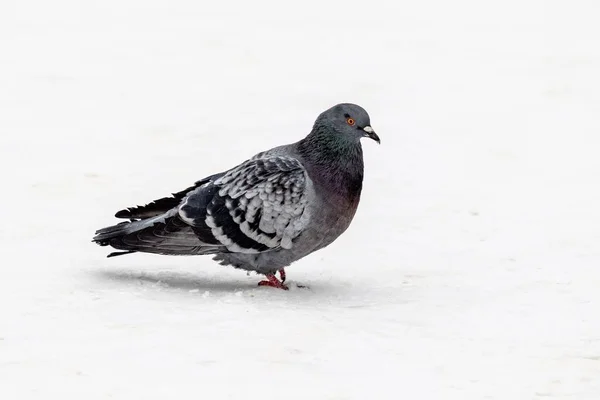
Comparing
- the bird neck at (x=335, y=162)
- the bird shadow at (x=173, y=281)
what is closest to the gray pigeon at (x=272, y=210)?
the bird neck at (x=335, y=162)

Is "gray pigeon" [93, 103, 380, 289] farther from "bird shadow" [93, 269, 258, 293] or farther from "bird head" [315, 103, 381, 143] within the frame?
"bird shadow" [93, 269, 258, 293]

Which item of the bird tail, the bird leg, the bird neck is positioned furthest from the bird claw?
the bird neck

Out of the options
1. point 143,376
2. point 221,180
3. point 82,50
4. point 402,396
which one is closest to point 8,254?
point 221,180

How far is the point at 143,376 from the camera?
6.37 m

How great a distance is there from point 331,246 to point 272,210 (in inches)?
77.9

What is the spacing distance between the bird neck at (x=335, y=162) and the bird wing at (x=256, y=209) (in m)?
0.12

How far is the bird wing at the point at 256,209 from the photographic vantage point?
8.23m

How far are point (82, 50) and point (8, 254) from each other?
23.2ft

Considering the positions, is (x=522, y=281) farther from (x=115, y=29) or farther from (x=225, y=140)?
(x=115, y=29)

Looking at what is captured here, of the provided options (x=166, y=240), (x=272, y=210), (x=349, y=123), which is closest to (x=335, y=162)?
(x=349, y=123)

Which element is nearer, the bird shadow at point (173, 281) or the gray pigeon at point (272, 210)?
the gray pigeon at point (272, 210)

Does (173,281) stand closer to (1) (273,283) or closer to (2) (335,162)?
(1) (273,283)

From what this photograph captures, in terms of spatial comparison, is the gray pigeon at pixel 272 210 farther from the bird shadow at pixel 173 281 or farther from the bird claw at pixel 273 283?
the bird shadow at pixel 173 281

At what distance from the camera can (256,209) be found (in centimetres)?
834
